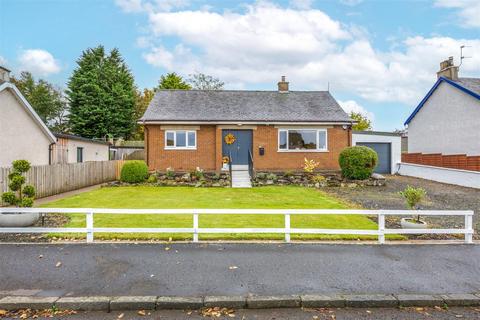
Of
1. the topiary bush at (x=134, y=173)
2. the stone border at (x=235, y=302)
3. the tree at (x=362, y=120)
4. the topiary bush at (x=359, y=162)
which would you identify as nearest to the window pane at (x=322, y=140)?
the topiary bush at (x=359, y=162)

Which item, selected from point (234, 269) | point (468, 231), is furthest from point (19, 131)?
point (468, 231)

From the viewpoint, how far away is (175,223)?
28.7 ft

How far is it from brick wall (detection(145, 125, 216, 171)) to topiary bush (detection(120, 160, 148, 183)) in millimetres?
1400

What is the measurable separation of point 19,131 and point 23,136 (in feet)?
1.15

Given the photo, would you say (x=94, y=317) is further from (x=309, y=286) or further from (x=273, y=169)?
(x=273, y=169)

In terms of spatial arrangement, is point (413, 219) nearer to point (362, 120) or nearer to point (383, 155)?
point (383, 155)

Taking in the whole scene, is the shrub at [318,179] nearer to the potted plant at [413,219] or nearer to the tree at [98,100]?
the potted plant at [413,219]

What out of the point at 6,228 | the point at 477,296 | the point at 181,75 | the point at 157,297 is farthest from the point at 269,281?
the point at 181,75

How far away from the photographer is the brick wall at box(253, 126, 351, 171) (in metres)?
19.3

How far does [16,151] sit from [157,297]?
1462 cm

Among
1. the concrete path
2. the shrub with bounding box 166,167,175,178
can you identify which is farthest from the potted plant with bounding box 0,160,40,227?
the shrub with bounding box 166,167,175,178

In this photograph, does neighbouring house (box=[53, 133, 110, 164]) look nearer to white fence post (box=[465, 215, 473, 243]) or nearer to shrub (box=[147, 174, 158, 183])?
shrub (box=[147, 174, 158, 183])

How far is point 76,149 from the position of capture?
21.6 meters

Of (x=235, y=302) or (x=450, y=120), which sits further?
(x=450, y=120)
